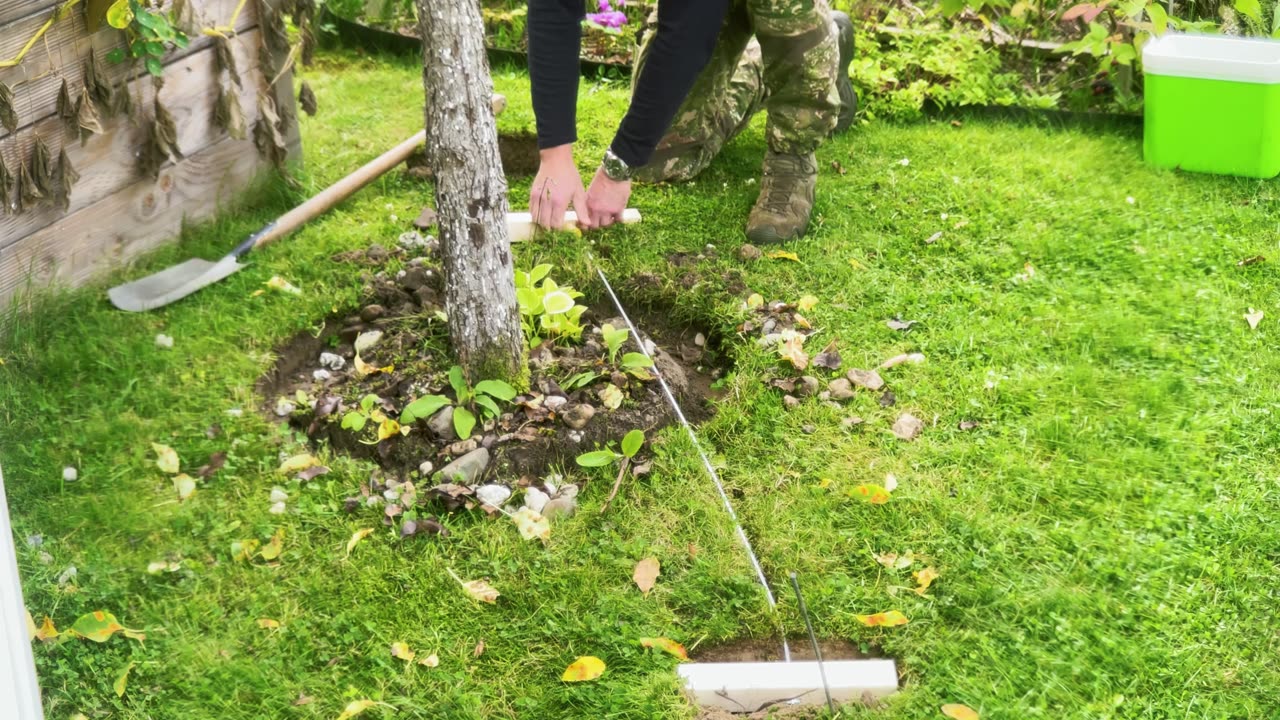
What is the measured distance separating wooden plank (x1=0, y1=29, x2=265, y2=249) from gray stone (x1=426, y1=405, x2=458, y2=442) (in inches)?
54.7

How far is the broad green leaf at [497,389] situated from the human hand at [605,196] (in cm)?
46

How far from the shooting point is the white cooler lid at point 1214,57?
3441 millimetres

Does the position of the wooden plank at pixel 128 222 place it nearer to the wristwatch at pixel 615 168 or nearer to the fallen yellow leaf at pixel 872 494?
the wristwatch at pixel 615 168

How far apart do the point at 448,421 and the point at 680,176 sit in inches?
60.7

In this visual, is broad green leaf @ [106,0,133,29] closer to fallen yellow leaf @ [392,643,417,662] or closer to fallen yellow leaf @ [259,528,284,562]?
fallen yellow leaf @ [259,528,284,562]

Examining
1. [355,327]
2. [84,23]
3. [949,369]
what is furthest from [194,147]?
[949,369]

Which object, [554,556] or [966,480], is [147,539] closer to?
[554,556]

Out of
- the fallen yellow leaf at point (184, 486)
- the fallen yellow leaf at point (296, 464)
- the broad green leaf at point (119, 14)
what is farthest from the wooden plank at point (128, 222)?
the fallen yellow leaf at point (296, 464)

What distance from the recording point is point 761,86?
359cm

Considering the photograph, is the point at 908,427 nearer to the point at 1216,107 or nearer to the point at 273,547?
the point at 273,547

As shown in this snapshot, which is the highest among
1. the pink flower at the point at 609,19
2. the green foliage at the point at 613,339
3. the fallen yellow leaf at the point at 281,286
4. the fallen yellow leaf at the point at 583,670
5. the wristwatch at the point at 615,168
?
the pink flower at the point at 609,19

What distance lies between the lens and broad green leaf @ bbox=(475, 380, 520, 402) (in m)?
2.51

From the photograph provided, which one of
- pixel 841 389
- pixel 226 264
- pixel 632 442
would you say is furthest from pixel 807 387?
pixel 226 264

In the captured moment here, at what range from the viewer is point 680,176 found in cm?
367
